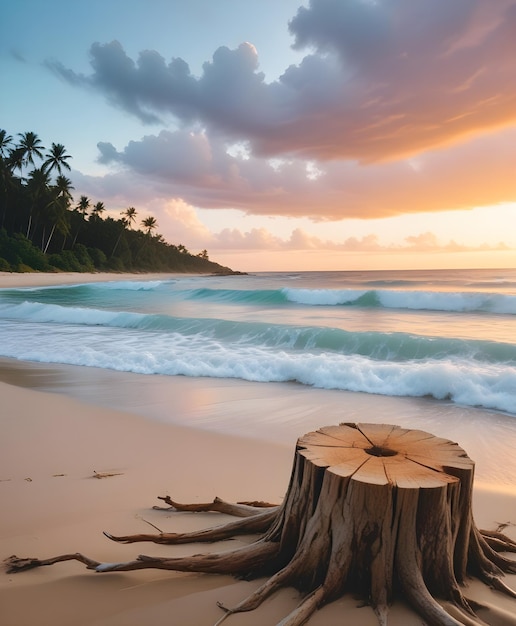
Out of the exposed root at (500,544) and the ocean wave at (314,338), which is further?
the ocean wave at (314,338)

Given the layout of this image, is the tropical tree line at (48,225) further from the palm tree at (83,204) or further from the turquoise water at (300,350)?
the turquoise water at (300,350)

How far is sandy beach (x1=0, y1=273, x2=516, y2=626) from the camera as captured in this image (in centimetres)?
176

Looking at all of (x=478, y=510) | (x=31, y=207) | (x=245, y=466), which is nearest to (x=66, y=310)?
(x=245, y=466)

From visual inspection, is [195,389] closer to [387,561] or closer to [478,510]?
[478,510]

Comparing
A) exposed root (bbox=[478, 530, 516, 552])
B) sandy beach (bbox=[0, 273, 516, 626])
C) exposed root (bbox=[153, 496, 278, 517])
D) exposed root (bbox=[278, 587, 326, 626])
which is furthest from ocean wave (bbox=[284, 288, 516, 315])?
exposed root (bbox=[278, 587, 326, 626])

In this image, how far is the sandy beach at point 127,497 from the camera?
1756mm

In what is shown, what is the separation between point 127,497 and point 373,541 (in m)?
1.82

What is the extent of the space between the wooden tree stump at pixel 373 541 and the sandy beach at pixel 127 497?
0.22ft

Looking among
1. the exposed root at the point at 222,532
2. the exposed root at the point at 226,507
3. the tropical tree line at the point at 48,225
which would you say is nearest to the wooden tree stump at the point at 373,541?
the exposed root at the point at 222,532

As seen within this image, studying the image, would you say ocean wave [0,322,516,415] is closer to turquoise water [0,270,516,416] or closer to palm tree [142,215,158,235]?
turquoise water [0,270,516,416]

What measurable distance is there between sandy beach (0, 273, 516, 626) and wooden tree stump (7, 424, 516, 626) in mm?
67

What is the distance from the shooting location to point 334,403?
5.73 metres

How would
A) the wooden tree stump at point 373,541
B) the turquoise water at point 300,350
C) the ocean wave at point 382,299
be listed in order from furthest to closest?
the ocean wave at point 382,299 → the turquoise water at point 300,350 → the wooden tree stump at point 373,541

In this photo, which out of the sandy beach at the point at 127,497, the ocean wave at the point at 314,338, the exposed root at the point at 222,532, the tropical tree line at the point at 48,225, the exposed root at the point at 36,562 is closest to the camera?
the sandy beach at the point at 127,497
